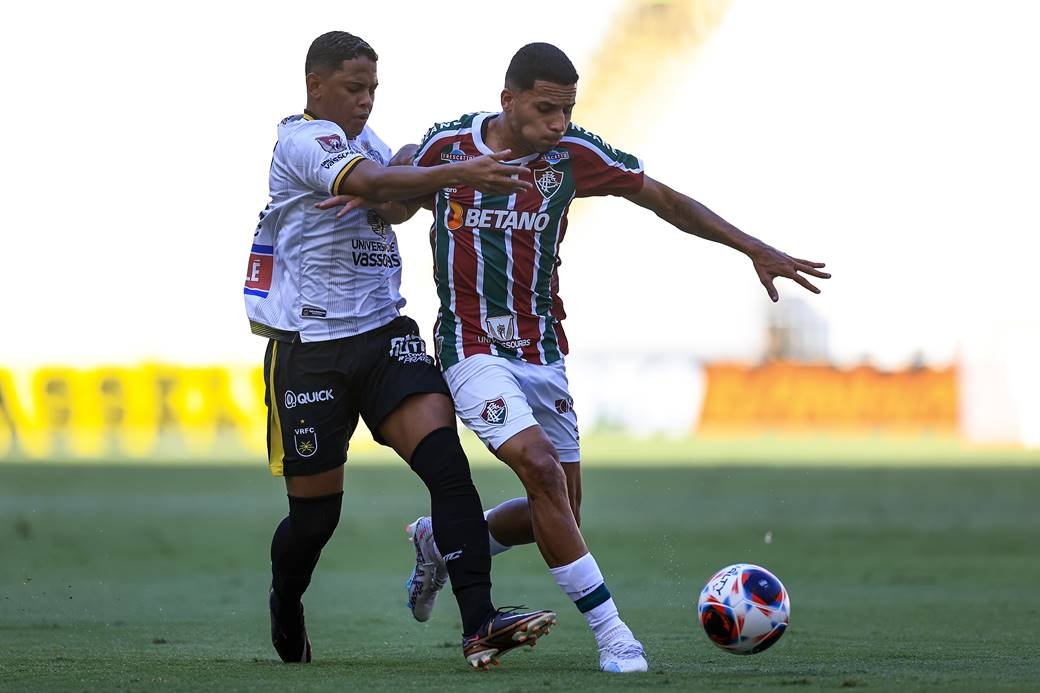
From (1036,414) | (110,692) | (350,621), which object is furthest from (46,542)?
(1036,414)

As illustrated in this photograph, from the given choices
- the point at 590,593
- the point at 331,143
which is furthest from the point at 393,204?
the point at 590,593

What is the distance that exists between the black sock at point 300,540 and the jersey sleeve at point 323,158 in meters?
1.25

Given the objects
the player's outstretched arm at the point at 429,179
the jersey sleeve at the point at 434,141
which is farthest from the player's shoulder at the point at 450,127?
the player's outstretched arm at the point at 429,179

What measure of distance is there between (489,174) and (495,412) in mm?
931

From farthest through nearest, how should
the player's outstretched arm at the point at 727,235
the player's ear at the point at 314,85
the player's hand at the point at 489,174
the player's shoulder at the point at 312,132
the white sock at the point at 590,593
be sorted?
the player's outstretched arm at the point at 727,235, the player's ear at the point at 314,85, the player's shoulder at the point at 312,132, the white sock at the point at 590,593, the player's hand at the point at 489,174

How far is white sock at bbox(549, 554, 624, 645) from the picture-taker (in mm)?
5824

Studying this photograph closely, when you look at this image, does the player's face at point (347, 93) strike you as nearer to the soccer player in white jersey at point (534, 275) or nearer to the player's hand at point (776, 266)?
the soccer player in white jersey at point (534, 275)

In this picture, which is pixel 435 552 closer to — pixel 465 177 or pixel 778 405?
pixel 465 177

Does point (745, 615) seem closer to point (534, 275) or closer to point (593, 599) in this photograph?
point (593, 599)

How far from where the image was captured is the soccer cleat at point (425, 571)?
22.4 ft

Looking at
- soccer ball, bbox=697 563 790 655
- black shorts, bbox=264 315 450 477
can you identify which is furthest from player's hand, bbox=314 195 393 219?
soccer ball, bbox=697 563 790 655

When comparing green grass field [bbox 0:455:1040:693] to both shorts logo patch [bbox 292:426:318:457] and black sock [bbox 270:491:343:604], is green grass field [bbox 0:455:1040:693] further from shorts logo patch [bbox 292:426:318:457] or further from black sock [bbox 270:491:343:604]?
shorts logo patch [bbox 292:426:318:457]

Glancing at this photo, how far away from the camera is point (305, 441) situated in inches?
246

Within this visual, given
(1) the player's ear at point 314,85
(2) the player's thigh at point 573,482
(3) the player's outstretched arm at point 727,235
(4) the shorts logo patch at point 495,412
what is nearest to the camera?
(4) the shorts logo patch at point 495,412
